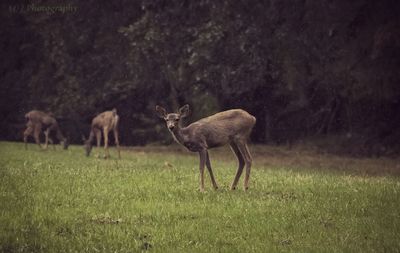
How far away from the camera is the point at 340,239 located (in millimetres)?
9102

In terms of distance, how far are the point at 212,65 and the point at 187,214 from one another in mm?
18662

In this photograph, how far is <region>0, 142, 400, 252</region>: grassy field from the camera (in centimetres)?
894

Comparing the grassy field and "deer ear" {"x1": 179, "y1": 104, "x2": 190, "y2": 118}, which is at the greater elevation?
"deer ear" {"x1": 179, "y1": 104, "x2": 190, "y2": 118}

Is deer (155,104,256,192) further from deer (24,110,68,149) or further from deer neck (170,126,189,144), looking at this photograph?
deer (24,110,68,149)

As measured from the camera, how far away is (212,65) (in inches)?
1140

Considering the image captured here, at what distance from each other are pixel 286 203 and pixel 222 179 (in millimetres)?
4412

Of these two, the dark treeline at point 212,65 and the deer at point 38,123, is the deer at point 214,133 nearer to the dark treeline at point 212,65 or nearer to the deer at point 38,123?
the dark treeline at point 212,65

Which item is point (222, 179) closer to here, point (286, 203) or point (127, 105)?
point (286, 203)

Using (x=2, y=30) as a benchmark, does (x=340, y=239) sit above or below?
below

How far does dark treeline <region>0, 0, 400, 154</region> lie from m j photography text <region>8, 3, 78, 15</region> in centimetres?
11

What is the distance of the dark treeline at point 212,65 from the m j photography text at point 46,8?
106 mm

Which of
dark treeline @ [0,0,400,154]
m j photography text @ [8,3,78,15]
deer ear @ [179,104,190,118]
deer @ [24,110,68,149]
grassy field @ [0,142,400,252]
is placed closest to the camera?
grassy field @ [0,142,400,252]

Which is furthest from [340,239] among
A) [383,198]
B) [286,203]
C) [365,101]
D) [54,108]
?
[54,108]

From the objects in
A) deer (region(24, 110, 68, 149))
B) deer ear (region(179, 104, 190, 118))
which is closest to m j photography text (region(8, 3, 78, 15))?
deer (region(24, 110, 68, 149))
